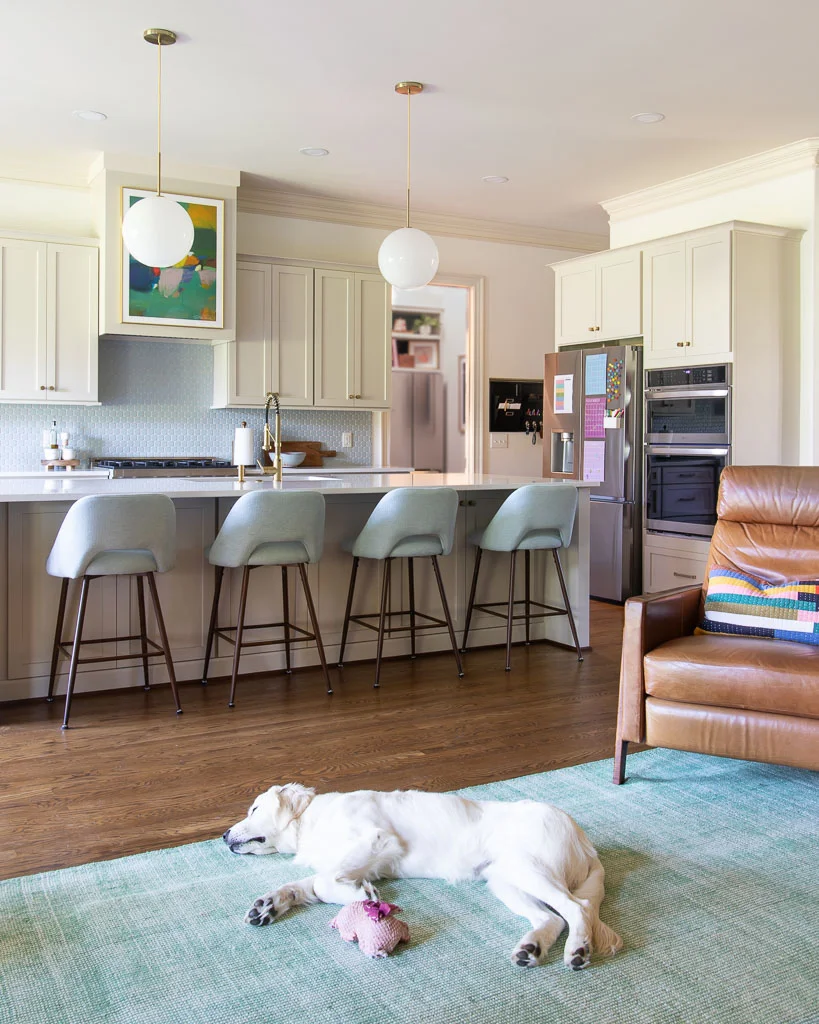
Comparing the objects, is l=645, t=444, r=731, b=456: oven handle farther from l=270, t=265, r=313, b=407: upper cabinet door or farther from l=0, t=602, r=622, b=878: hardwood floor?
l=270, t=265, r=313, b=407: upper cabinet door

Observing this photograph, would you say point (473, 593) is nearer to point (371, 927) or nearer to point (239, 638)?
point (239, 638)

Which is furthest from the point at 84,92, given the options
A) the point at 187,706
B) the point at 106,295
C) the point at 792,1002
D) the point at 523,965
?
the point at 792,1002

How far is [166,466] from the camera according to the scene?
5945 mm

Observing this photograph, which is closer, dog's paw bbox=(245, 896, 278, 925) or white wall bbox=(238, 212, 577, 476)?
dog's paw bbox=(245, 896, 278, 925)

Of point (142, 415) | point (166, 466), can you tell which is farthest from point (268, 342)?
point (166, 466)

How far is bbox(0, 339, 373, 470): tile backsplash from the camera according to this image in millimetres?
6031

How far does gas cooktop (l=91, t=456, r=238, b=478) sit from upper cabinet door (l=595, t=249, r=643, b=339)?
2.65 meters

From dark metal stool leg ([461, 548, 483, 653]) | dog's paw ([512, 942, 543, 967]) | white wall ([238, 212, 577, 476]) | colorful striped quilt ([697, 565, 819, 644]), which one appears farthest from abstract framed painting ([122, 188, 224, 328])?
dog's paw ([512, 942, 543, 967])

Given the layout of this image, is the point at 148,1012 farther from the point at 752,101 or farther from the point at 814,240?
the point at 814,240

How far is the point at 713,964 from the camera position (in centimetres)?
190

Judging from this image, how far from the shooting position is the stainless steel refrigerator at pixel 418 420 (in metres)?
10.0

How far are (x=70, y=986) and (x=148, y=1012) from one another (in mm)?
194

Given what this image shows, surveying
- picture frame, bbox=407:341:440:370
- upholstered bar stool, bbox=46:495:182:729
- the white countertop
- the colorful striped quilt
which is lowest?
the colorful striped quilt

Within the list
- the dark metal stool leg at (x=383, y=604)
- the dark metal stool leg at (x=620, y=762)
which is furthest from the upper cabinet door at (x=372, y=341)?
the dark metal stool leg at (x=620, y=762)
